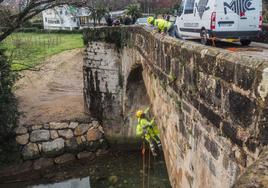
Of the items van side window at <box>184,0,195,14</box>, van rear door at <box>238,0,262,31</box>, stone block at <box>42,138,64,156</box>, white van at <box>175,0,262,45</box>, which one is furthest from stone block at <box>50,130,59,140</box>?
van rear door at <box>238,0,262,31</box>

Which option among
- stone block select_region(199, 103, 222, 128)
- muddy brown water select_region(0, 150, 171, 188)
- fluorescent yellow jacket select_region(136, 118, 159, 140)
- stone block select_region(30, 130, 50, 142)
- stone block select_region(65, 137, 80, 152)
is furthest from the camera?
stone block select_region(65, 137, 80, 152)

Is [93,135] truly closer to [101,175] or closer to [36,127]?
[101,175]

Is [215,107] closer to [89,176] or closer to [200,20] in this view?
[200,20]

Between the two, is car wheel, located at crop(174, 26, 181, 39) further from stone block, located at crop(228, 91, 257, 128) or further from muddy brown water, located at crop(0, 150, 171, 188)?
stone block, located at crop(228, 91, 257, 128)

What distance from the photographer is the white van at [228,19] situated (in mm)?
9906

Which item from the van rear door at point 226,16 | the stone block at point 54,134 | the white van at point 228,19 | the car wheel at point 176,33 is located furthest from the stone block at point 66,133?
the van rear door at point 226,16

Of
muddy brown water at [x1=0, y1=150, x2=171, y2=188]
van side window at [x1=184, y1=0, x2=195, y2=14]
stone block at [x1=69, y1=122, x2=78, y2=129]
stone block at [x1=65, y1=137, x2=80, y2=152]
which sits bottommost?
muddy brown water at [x1=0, y1=150, x2=171, y2=188]

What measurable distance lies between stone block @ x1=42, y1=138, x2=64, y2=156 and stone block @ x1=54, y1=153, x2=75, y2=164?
0.76ft

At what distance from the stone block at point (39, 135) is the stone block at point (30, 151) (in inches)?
9.9

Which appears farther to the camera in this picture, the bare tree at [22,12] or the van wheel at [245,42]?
the bare tree at [22,12]

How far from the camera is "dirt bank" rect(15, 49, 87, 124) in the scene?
16.6 m

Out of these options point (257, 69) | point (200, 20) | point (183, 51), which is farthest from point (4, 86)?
point (257, 69)

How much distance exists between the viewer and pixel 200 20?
439 inches

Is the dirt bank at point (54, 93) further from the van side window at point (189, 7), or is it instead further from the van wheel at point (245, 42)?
the van wheel at point (245, 42)
